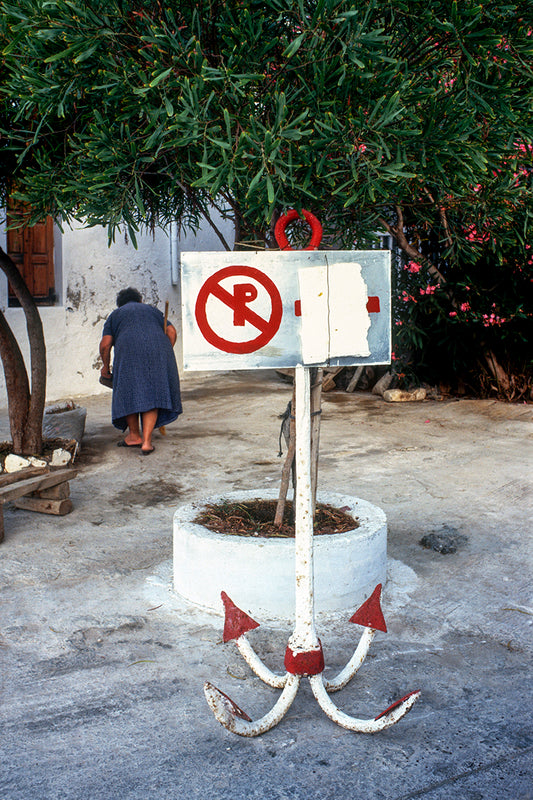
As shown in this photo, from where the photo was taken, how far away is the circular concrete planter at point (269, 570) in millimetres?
3346

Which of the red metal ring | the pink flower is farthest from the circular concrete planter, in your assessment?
the pink flower

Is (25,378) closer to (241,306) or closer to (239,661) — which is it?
(239,661)

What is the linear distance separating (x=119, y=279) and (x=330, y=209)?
6.83m

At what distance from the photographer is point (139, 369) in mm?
6496

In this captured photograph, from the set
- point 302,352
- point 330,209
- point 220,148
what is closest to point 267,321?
point 302,352

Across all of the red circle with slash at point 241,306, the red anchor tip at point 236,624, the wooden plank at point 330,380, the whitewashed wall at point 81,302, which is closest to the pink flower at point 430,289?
the wooden plank at point 330,380

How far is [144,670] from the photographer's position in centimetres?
297

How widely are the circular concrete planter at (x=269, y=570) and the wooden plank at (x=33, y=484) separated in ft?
4.55

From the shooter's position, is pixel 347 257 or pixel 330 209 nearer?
pixel 347 257

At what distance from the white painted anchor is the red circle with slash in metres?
0.18

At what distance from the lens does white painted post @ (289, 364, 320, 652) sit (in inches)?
102

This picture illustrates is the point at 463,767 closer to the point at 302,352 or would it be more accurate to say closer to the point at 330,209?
the point at 302,352

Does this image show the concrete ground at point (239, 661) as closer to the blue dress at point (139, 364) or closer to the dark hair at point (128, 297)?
the blue dress at point (139, 364)

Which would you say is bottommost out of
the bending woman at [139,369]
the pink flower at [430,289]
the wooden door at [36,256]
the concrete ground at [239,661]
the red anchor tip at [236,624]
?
the concrete ground at [239,661]
